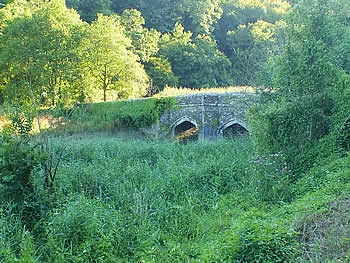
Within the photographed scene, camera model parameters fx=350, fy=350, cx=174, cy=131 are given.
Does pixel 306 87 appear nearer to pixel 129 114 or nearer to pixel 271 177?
pixel 271 177

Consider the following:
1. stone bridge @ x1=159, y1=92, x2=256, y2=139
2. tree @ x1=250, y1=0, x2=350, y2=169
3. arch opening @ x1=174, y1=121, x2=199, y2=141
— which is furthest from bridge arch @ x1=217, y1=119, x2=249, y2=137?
tree @ x1=250, y1=0, x2=350, y2=169

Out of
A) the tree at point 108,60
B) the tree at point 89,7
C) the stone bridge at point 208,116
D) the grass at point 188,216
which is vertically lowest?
the grass at point 188,216

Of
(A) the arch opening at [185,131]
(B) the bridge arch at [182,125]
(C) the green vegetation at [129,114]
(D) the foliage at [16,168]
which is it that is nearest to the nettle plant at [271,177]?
(D) the foliage at [16,168]

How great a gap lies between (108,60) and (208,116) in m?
7.87

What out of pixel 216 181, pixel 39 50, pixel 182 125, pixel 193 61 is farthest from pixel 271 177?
pixel 193 61

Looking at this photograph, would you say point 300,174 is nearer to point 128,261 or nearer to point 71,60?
point 128,261

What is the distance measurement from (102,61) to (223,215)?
1701cm

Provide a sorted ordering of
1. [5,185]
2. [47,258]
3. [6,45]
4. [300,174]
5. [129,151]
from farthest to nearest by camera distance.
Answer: [6,45]
[129,151]
[300,174]
[5,185]
[47,258]

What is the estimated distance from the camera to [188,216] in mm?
5996

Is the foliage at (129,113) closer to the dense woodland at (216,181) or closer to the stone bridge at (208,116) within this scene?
the stone bridge at (208,116)

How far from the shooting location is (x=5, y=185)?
559 centimetres

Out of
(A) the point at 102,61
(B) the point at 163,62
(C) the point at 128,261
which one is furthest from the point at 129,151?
(B) the point at 163,62

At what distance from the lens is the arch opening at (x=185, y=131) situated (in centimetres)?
1941

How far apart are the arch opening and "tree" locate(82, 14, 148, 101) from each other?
4.74 m
